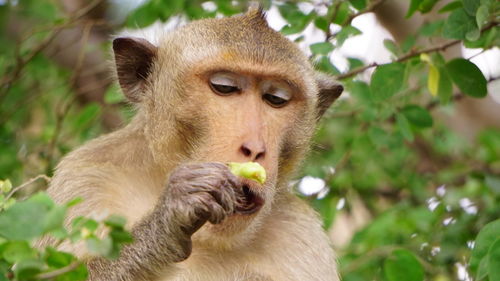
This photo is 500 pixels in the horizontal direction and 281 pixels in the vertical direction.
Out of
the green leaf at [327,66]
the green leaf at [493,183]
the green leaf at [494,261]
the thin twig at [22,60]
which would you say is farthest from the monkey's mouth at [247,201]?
the thin twig at [22,60]

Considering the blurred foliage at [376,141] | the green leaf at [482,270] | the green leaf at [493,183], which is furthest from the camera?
the green leaf at [493,183]

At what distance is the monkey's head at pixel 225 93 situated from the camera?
5.00m

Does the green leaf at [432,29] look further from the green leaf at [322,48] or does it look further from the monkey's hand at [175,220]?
the monkey's hand at [175,220]

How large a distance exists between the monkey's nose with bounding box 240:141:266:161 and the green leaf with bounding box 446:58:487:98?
137 cm

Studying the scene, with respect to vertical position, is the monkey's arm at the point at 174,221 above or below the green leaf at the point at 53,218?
below

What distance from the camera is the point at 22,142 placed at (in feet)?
28.4

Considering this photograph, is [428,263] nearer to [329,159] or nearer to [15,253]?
[329,159]

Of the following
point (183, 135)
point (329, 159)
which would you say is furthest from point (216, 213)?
point (329, 159)

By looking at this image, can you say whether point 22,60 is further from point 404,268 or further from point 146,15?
point 404,268

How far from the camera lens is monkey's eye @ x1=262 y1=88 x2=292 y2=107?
5.38 m

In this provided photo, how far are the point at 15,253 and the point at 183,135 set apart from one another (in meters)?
2.26

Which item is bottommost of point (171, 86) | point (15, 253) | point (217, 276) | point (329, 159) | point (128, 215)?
point (329, 159)

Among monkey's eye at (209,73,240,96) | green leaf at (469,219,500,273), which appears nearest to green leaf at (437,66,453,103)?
monkey's eye at (209,73,240,96)

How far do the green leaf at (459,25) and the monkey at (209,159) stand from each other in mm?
993
